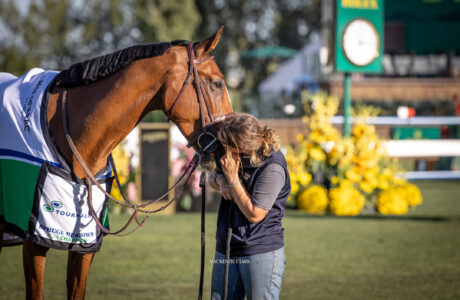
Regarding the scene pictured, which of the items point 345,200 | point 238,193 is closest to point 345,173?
point 345,200

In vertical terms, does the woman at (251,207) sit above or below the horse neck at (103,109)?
below

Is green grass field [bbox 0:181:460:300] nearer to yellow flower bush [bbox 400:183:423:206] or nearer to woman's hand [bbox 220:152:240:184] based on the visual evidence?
yellow flower bush [bbox 400:183:423:206]

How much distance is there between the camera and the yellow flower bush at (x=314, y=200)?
30.7ft

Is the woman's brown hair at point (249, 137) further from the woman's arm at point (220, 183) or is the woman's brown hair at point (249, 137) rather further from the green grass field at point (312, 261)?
the green grass field at point (312, 261)

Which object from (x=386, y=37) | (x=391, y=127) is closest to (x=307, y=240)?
(x=391, y=127)

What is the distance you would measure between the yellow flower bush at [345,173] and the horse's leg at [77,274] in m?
6.59

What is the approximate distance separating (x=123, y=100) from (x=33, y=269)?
1028 millimetres

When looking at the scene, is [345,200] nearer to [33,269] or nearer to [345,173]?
[345,173]

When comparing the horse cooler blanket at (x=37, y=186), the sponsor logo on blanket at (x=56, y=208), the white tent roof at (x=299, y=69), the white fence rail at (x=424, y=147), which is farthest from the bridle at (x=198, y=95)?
the white tent roof at (x=299, y=69)

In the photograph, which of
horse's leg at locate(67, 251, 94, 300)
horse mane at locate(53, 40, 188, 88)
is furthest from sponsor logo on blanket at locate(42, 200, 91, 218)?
horse mane at locate(53, 40, 188, 88)

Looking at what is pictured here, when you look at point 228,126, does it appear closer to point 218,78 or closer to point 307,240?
point 218,78

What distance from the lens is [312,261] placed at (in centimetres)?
609

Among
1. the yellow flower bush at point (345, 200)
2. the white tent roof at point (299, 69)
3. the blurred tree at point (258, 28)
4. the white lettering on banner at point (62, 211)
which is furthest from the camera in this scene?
the blurred tree at point (258, 28)

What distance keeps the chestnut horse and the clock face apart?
24.0ft
